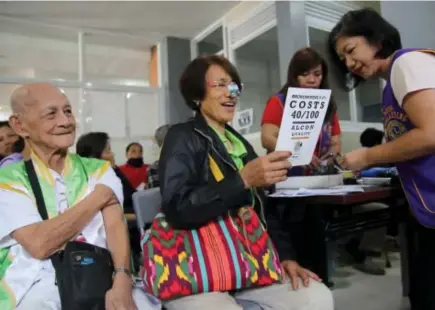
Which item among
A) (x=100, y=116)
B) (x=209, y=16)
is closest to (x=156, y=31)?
(x=209, y=16)

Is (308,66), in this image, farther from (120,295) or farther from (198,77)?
(120,295)

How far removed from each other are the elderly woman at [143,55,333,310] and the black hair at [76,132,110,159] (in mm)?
1891

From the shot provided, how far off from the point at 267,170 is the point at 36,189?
68 centimetres

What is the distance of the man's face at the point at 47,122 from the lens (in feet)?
3.68

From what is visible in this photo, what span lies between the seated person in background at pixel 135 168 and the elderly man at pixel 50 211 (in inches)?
102

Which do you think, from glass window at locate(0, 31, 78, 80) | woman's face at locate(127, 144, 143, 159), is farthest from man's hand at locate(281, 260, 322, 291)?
glass window at locate(0, 31, 78, 80)

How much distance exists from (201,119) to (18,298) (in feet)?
2.44

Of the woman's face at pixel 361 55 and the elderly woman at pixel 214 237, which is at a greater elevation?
the woman's face at pixel 361 55

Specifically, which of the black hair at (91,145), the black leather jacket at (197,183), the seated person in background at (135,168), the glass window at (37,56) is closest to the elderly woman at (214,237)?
the black leather jacket at (197,183)

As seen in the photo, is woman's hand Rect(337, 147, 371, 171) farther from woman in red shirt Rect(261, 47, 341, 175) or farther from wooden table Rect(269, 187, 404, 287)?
woman in red shirt Rect(261, 47, 341, 175)

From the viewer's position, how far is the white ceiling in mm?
4883

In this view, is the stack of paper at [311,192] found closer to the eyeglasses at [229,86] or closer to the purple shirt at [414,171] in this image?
the purple shirt at [414,171]

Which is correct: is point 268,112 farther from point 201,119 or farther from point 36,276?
point 36,276

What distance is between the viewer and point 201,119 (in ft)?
4.00
